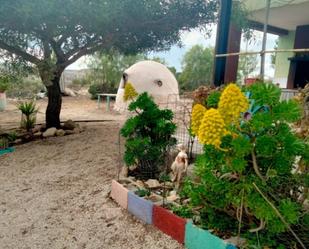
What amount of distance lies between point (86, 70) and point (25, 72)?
18667mm

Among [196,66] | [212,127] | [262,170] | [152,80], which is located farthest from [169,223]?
[196,66]

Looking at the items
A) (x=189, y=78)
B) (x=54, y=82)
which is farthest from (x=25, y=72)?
(x=189, y=78)

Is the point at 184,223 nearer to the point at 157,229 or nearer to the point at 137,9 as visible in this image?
the point at 157,229

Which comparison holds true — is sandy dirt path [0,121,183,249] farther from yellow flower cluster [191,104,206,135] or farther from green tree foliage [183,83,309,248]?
yellow flower cluster [191,104,206,135]

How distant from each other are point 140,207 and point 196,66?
2442 centimetres

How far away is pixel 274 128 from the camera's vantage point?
2324 mm

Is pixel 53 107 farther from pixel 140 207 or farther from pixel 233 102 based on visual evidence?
pixel 233 102

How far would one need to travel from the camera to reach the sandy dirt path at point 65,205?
10.7 feet

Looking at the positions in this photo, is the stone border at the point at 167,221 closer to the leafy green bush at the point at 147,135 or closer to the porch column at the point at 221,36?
the leafy green bush at the point at 147,135

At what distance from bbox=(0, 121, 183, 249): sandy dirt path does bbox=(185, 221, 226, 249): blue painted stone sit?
167 millimetres

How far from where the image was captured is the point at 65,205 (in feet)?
13.6

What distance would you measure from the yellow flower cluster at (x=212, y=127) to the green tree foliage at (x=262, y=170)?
0.20 metres

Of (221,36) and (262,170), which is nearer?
(262,170)

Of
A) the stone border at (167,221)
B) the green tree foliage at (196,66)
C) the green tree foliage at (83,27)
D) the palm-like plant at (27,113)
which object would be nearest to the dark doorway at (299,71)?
the green tree foliage at (83,27)
